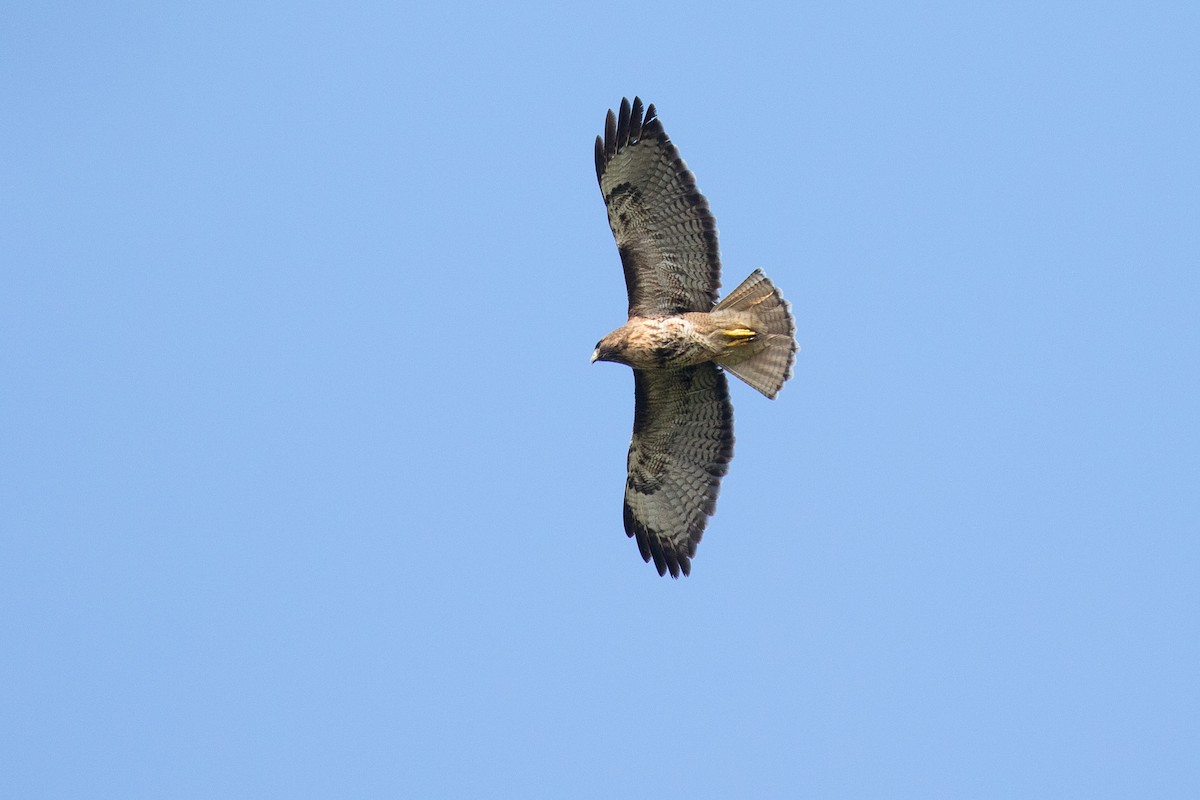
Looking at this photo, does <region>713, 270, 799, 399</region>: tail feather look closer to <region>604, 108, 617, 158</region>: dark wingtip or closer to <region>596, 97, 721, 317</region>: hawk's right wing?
<region>596, 97, 721, 317</region>: hawk's right wing

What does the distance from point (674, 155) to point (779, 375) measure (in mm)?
1803

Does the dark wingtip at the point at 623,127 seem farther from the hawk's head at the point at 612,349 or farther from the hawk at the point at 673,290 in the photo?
the hawk's head at the point at 612,349

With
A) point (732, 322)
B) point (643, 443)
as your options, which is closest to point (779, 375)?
point (732, 322)

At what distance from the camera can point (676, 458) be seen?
517 inches

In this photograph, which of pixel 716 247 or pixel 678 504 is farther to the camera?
pixel 678 504

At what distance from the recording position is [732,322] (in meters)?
12.3

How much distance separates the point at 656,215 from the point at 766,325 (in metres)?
1.15

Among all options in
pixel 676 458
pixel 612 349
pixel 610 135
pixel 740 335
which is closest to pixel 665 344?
pixel 612 349

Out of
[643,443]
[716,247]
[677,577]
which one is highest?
[716,247]

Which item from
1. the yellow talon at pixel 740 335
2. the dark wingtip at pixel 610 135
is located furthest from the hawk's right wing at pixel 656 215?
the yellow talon at pixel 740 335

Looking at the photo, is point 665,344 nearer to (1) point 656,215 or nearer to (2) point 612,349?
(2) point 612,349

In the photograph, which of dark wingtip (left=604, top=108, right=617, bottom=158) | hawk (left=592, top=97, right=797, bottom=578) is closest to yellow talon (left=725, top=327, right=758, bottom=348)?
hawk (left=592, top=97, right=797, bottom=578)

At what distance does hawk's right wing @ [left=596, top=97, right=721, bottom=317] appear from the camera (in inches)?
483

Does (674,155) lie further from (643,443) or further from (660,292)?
(643,443)
